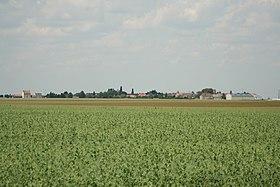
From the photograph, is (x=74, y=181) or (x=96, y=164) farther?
(x=96, y=164)

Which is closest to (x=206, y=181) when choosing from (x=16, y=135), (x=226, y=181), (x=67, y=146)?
(x=226, y=181)

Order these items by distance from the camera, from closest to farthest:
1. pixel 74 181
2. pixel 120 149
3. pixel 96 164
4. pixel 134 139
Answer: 1. pixel 74 181
2. pixel 96 164
3. pixel 120 149
4. pixel 134 139

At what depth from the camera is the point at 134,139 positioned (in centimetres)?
2867

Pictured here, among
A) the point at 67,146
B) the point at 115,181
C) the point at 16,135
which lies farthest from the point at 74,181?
the point at 16,135

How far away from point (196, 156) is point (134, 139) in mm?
7792

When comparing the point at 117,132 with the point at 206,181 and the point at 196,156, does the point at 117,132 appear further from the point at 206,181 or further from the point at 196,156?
the point at 206,181

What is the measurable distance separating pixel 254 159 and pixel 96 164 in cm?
634

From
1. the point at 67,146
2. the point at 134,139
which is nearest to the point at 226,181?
the point at 67,146

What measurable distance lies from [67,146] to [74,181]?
9.69 meters

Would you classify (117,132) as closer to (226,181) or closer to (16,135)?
(16,135)

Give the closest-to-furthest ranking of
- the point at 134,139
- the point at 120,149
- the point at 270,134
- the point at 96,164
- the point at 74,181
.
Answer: the point at 74,181
the point at 96,164
the point at 120,149
the point at 134,139
the point at 270,134

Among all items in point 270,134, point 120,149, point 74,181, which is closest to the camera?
point 74,181

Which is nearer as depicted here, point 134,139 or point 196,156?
point 196,156

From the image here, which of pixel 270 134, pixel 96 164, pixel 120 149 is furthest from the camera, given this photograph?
pixel 270 134
